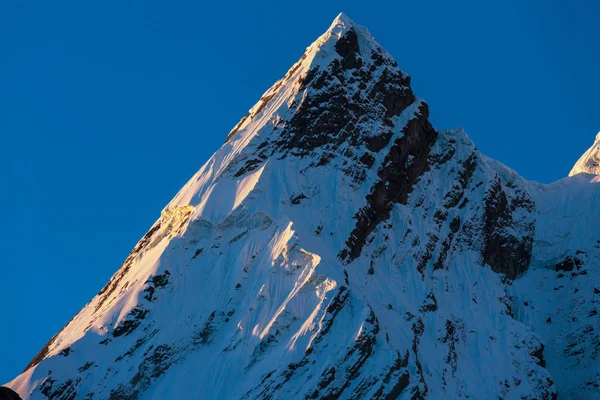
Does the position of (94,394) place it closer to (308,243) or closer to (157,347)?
(157,347)

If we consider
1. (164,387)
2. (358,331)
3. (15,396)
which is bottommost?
(15,396)

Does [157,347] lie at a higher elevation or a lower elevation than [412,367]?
lower

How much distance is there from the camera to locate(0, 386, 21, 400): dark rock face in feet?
559

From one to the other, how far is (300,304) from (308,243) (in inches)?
430

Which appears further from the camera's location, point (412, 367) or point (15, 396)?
point (412, 367)

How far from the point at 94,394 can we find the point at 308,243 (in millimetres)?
29310

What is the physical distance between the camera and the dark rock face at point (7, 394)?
559 ft

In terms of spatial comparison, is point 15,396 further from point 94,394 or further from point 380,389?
point 380,389

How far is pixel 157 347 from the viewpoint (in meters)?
192

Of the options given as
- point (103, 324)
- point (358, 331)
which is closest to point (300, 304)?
point (358, 331)

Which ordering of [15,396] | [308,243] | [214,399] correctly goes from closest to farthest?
[15,396] → [214,399] → [308,243]

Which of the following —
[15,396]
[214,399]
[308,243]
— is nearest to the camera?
[15,396]

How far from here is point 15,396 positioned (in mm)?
174125

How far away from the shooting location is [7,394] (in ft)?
564
